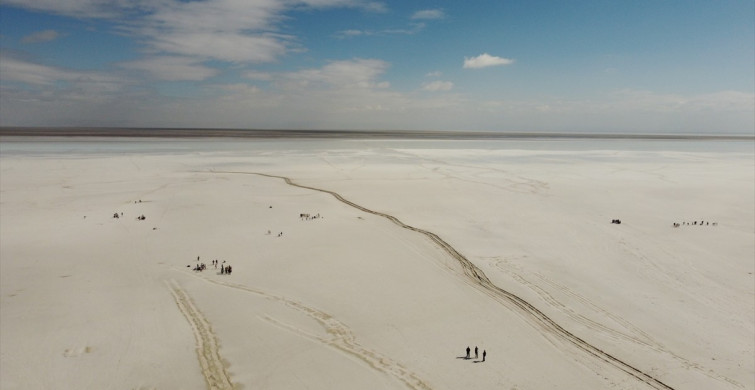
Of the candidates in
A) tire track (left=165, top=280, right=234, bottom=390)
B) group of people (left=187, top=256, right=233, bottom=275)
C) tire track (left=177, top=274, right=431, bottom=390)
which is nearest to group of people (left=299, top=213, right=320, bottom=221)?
group of people (left=187, top=256, right=233, bottom=275)

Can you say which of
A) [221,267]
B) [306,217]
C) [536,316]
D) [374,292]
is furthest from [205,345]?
[306,217]

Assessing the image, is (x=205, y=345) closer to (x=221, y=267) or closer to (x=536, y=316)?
(x=221, y=267)

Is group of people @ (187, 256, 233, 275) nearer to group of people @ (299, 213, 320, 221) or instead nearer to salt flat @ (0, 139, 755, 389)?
salt flat @ (0, 139, 755, 389)

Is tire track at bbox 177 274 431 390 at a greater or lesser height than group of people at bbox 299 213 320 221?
lesser

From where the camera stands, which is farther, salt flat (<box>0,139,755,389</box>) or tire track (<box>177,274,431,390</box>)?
salt flat (<box>0,139,755,389</box>)

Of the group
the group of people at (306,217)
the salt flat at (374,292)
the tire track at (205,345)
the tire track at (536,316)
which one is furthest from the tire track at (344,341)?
the group of people at (306,217)

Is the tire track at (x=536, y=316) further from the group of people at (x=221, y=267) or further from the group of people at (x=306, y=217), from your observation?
the group of people at (x=221, y=267)
